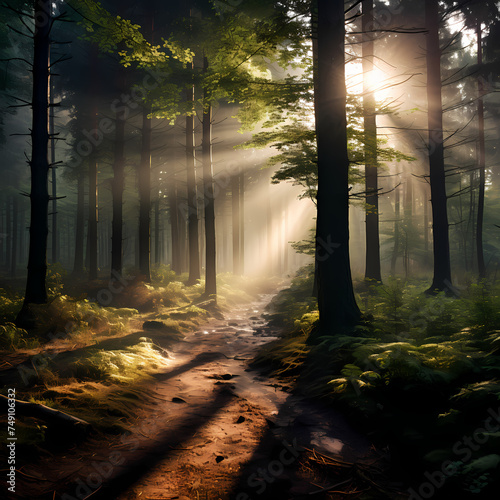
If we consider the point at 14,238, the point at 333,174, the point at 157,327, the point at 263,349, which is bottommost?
the point at 263,349

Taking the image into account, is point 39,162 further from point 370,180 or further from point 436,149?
point 436,149

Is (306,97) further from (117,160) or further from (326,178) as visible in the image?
(117,160)

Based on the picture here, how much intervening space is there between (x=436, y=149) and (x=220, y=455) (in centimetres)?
1273

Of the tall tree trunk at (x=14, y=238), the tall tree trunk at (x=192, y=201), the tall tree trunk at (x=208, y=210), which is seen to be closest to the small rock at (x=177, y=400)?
the tall tree trunk at (x=208, y=210)

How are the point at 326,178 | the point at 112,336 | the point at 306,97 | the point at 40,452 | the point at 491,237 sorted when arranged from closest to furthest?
the point at 40,452 → the point at 326,178 → the point at 112,336 → the point at 306,97 → the point at 491,237

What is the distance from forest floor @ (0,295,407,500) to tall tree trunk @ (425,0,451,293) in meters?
9.30

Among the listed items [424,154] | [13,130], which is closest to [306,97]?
[424,154]

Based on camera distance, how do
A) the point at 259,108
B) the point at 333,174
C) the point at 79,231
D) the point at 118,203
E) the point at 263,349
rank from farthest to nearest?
the point at 79,231 < the point at 118,203 < the point at 259,108 < the point at 263,349 < the point at 333,174

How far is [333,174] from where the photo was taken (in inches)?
277

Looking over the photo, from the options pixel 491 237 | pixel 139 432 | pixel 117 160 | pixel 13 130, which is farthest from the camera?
pixel 13 130

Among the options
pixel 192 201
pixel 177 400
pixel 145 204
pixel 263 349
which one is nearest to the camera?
pixel 177 400

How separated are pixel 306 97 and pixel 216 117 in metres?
14.6

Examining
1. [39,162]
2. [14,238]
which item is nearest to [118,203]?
[39,162]

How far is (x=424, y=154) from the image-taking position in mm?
23219
